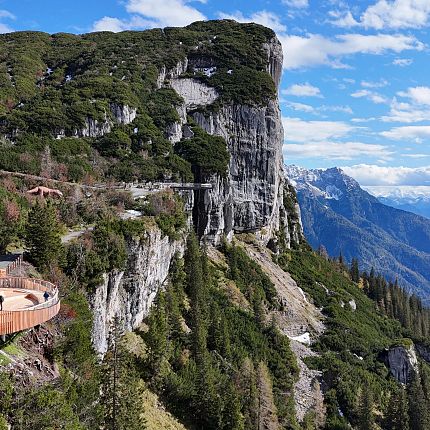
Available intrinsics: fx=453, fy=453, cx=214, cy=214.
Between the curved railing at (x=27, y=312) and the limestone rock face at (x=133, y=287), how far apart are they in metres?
9.45

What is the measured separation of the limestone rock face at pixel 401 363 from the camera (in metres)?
87.6

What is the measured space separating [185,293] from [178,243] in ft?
23.2

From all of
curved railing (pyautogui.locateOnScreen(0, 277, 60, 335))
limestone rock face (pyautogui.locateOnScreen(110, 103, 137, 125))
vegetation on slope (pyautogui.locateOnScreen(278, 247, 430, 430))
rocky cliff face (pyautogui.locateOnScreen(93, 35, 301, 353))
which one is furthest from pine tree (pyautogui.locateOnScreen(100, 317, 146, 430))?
limestone rock face (pyautogui.locateOnScreen(110, 103, 137, 125))

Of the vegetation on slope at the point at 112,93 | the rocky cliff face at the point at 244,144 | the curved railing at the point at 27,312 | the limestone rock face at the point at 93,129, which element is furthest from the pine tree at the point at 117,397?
the rocky cliff face at the point at 244,144

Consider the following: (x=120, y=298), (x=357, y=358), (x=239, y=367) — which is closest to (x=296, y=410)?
(x=239, y=367)

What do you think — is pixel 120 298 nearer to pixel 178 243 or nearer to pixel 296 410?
pixel 178 243

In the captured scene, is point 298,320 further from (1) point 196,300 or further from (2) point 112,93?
(2) point 112,93

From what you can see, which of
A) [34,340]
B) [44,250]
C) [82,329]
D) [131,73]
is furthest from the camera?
[131,73]

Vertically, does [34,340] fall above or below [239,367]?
above

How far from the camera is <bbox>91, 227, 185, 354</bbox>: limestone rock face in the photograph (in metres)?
36.1

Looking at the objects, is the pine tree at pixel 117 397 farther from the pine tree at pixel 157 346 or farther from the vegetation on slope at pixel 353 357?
the vegetation on slope at pixel 353 357

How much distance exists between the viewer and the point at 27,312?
19406mm

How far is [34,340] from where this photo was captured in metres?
23.7

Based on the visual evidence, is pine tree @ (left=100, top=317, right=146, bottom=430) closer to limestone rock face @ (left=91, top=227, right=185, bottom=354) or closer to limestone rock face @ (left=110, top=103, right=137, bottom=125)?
limestone rock face @ (left=91, top=227, right=185, bottom=354)
